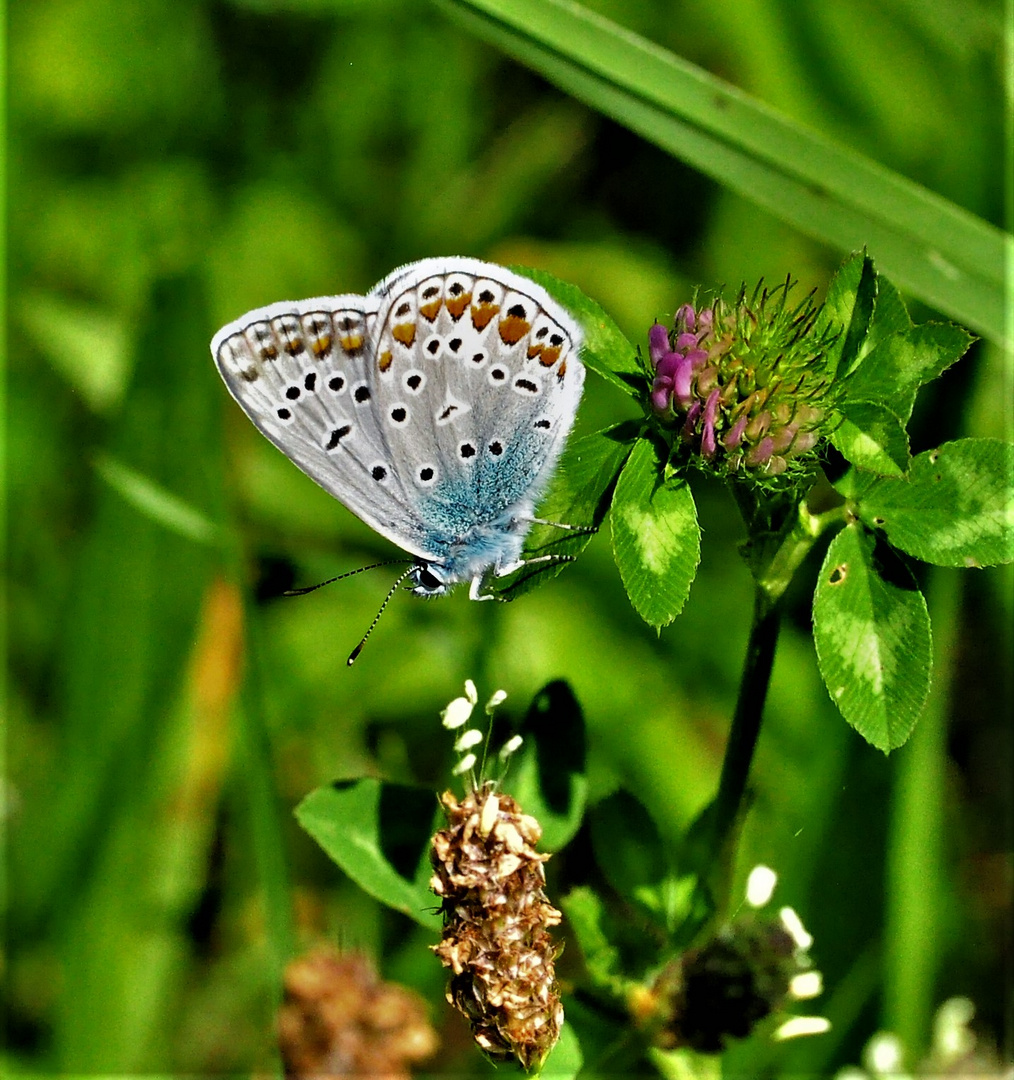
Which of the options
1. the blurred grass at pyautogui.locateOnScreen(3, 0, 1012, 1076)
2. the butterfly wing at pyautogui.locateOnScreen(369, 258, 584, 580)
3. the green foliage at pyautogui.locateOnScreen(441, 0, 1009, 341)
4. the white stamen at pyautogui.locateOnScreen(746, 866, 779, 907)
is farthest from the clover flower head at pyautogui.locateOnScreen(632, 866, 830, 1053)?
the green foliage at pyautogui.locateOnScreen(441, 0, 1009, 341)

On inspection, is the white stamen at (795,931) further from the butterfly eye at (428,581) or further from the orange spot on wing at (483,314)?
the orange spot on wing at (483,314)

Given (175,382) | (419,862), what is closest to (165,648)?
(175,382)

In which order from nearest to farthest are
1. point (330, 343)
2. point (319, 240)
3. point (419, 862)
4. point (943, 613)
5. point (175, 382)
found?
1. point (419, 862)
2. point (330, 343)
3. point (943, 613)
4. point (175, 382)
5. point (319, 240)

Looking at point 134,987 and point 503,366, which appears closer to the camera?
point 503,366

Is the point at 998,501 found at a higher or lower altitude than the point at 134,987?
higher

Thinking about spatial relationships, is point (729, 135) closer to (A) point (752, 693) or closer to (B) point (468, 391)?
(B) point (468, 391)

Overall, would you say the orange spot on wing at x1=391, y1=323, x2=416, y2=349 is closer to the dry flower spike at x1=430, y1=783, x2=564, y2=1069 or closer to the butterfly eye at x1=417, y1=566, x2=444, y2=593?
the butterfly eye at x1=417, y1=566, x2=444, y2=593

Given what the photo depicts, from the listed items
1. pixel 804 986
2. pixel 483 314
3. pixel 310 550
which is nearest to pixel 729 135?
pixel 483 314

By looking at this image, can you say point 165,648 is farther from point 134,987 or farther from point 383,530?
point 383,530
